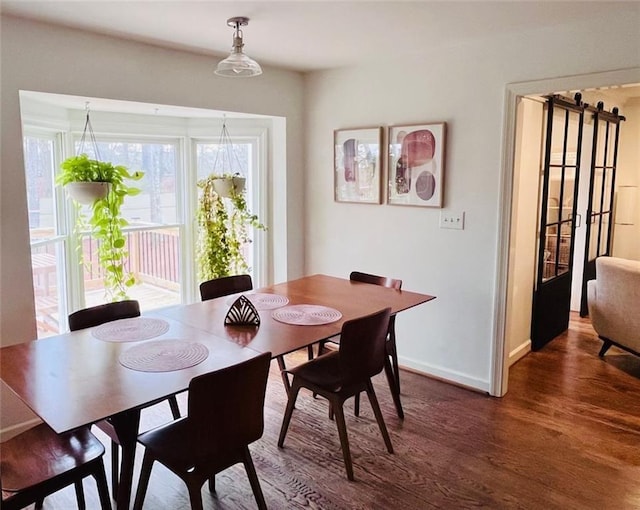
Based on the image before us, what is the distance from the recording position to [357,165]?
3922mm

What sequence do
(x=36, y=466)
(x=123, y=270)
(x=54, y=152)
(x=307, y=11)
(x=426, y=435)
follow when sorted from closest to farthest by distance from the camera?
(x=36, y=466)
(x=307, y=11)
(x=426, y=435)
(x=54, y=152)
(x=123, y=270)

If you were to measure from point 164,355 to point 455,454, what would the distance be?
165 centimetres

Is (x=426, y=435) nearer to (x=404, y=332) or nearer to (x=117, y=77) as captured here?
(x=404, y=332)

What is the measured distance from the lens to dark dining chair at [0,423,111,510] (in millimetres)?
1664

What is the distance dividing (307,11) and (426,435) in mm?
2391

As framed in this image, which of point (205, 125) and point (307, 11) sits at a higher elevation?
point (307, 11)

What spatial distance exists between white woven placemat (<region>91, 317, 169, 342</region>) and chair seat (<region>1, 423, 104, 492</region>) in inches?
Result: 17.1

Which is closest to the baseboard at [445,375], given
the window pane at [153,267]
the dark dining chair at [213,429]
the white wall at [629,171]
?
the dark dining chair at [213,429]

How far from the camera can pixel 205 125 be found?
14.4 ft

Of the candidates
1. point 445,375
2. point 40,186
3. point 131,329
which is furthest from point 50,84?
point 445,375

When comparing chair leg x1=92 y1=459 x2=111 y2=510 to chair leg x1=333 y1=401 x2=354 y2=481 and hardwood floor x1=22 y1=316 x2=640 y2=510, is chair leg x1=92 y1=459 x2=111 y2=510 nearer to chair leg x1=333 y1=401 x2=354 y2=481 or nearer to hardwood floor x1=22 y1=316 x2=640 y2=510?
hardwood floor x1=22 y1=316 x2=640 y2=510

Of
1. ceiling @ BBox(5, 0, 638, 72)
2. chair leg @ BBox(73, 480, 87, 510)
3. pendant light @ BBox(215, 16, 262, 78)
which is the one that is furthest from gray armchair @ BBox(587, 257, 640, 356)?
chair leg @ BBox(73, 480, 87, 510)

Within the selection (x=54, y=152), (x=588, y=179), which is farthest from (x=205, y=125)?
(x=588, y=179)

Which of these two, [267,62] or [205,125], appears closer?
[267,62]
